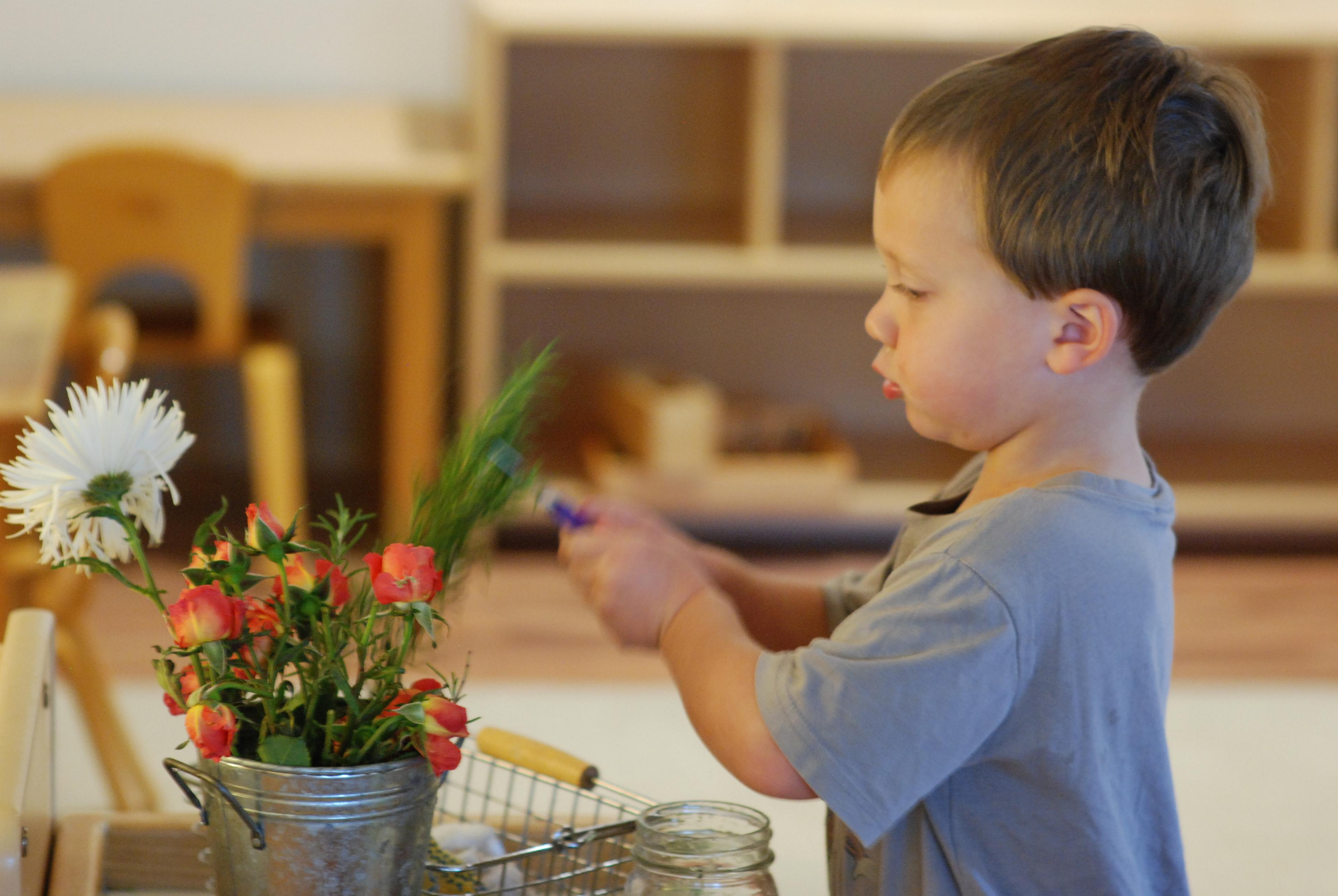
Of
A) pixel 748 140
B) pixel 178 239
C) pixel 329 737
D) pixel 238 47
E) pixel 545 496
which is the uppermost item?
pixel 238 47

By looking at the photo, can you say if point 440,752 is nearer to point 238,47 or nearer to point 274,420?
point 274,420

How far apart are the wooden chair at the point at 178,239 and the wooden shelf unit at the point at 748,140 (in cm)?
→ 42

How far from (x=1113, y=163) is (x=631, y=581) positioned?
1.09 feet

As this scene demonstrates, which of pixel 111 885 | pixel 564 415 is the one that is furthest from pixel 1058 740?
pixel 564 415

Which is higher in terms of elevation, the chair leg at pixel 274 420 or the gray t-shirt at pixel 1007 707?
the chair leg at pixel 274 420

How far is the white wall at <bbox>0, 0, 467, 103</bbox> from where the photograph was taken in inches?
128

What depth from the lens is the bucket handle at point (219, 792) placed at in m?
0.62

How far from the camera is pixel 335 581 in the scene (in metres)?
0.66

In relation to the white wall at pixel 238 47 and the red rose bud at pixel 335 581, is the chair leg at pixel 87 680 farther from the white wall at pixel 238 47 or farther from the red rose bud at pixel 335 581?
the white wall at pixel 238 47

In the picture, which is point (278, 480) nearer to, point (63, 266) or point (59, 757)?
point (63, 266)

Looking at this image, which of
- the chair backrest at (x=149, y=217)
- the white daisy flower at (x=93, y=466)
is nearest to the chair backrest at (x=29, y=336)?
the chair backrest at (x=149, y=217)

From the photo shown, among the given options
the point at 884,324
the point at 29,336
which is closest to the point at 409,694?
the point at 884,324

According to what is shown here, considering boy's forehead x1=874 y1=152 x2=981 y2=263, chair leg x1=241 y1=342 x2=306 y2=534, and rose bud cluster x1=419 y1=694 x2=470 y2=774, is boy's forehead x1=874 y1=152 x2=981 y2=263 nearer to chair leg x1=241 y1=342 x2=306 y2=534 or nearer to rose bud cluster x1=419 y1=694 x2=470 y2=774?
rose bud cluster x1=419 y1=694 x2=470 y2=774

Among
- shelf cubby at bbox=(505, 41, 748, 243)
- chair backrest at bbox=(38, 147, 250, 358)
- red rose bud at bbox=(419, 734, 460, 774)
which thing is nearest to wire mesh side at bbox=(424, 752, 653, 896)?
red rose bud at bbox=(419, 734, 460, 774)
